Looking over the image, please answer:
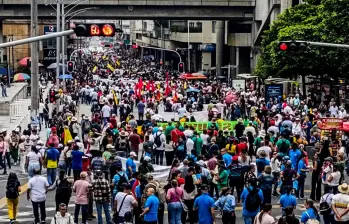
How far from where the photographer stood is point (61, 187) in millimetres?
21219

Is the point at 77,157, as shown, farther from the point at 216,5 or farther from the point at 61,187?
the point at 216,5

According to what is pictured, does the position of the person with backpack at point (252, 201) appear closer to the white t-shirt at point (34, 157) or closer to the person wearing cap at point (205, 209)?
the person wearing cap at point (205, 209)

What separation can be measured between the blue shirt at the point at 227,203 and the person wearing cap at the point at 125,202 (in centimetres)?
174

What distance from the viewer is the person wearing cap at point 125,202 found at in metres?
19.6

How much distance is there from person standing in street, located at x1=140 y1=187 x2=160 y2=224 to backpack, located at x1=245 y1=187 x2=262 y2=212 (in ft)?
6.15

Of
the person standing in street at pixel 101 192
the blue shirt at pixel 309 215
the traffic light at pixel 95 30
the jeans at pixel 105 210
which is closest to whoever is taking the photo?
the blue shirt at pixel 309 215

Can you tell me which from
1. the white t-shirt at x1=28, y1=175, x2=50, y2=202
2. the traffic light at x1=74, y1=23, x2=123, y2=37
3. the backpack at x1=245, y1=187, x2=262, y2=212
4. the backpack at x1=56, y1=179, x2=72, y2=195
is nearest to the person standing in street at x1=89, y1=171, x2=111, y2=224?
the backpack at x1=56, y1=179, x2=72, y2=195

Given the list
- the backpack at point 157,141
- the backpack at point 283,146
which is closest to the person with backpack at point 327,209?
the backpack at point 283,146

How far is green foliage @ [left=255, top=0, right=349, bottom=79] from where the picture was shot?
48.6m

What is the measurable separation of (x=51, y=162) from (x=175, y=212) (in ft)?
22.6

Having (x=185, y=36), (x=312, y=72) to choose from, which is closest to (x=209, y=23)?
(x=185, y=36)

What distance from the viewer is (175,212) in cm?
2053

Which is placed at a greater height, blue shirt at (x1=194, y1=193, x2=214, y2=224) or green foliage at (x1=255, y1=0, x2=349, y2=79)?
green foliage at (x1=255, y1=0, x2=349, y2=79)

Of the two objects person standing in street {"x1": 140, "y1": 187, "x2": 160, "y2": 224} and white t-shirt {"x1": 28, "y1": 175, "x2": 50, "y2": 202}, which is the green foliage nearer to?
white t-shirt {"x1": 28, "y1": 175, "x2": 50, "y2": 202}
